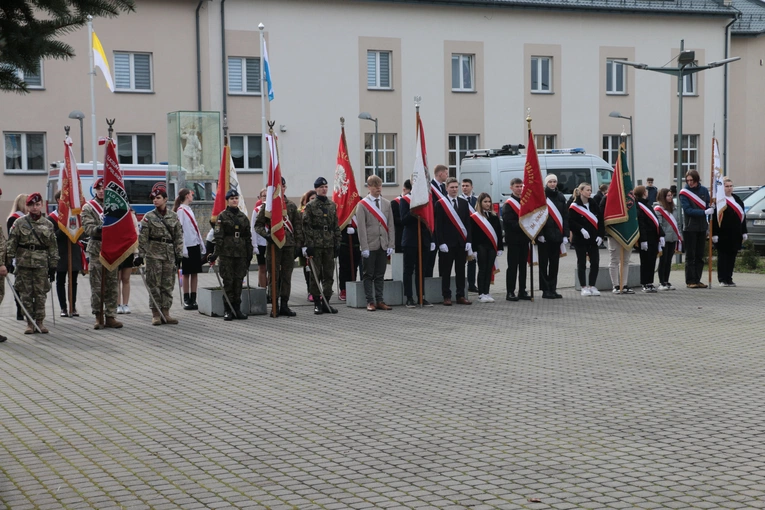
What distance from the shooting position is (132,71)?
35.9 m

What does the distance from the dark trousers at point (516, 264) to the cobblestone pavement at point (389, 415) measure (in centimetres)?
299

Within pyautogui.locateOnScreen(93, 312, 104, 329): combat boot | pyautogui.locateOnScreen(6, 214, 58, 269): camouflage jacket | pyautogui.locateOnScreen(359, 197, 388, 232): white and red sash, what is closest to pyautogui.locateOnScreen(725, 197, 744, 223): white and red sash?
pyautogui.locateOnScreen(359, 197, 388, 232): white and red sash

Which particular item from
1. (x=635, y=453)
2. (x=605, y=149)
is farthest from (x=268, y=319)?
(x=605, y=149)

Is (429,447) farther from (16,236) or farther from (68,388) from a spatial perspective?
(16,236)

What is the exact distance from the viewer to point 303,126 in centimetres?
3825

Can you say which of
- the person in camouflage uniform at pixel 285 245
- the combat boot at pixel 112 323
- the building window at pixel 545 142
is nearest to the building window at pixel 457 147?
the building window at pixel 545 142

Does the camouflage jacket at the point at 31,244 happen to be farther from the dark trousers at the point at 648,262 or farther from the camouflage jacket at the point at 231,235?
the dark trousers at the point at 648,262

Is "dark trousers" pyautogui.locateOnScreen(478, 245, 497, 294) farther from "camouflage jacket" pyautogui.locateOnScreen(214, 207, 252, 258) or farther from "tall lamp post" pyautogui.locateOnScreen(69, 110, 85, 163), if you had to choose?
"tall lamp post" pyautogui.locateOnScreen(69, 110, 85, 163)

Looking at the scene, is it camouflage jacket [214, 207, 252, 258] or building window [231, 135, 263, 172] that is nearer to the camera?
camouflage jacket [214, 207, 252, 258]

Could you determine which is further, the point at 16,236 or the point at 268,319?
the point at 268,319

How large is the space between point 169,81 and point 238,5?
3850 millimetres

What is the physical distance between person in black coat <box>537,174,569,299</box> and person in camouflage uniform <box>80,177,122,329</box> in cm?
681

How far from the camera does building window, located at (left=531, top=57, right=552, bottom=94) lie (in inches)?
1655

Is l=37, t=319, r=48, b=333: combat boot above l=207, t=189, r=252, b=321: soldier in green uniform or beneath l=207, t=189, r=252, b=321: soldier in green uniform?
beneath
